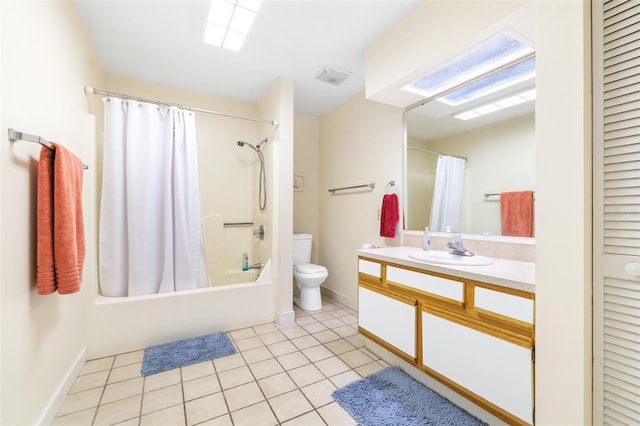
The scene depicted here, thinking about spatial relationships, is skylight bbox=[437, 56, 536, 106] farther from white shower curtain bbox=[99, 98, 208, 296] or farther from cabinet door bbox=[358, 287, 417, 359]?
white shower curtain bbox=[99, 98, 208, 296]

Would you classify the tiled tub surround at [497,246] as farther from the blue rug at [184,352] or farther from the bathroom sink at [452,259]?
the blue rug at [184,352]

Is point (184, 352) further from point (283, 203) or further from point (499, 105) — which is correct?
point (499, 105)

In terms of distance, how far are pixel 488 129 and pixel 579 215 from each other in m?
1.07

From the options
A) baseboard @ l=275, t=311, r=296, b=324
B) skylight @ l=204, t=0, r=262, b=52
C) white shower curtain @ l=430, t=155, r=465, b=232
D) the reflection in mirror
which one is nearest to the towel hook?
the reflection in mirror

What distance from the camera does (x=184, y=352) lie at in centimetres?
201

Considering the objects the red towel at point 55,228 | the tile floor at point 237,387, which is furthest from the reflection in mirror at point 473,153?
the red towel at point 55,228

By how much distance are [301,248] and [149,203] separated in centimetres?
167

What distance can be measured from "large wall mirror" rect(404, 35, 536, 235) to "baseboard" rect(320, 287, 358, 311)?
1180mm

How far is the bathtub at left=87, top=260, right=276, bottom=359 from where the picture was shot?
199 cm

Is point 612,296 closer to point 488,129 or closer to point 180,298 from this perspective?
point 488,129

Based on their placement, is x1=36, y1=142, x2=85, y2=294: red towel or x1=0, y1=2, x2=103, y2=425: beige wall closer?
x1=0, y1=2, x2=103, y2=425: beige wall

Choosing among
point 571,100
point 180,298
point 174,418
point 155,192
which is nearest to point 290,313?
point 180,298

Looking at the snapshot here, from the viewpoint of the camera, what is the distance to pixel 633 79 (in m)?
0.88

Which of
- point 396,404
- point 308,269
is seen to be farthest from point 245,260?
point 396,404
